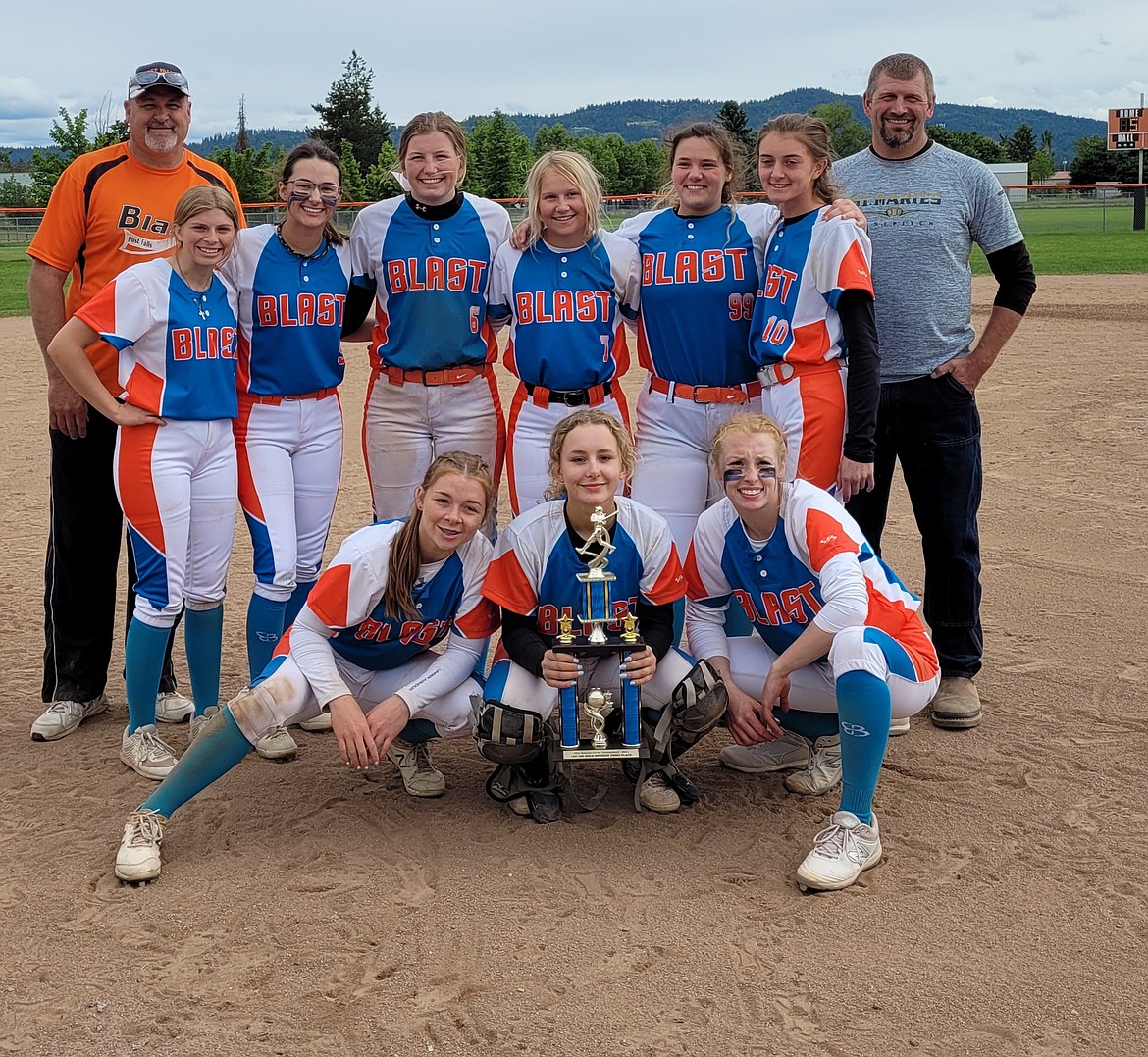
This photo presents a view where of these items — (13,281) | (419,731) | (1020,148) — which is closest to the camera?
(419,731)

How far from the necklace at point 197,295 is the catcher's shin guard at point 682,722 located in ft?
6.16

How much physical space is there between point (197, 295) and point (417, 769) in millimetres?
1665

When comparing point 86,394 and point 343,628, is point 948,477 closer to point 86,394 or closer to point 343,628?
point 343,628

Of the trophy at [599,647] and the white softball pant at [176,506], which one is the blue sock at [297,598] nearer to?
the white softball pant at [176,506]

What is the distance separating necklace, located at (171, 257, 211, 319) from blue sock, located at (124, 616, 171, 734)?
1.00 m

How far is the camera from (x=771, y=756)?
13.1 ft

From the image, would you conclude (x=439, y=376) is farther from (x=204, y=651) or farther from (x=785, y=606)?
(x=785, y=606)

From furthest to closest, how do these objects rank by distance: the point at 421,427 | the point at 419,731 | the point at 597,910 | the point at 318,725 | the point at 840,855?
the point at 318,725, the point at 421,427, the point at 419,731, the point at 840,855, the point at 597,910

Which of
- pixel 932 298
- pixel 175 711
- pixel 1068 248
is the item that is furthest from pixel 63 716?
pixel 1068 248

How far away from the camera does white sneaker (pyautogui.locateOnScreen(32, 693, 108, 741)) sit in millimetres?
4328

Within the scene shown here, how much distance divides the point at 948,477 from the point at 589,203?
1577mm

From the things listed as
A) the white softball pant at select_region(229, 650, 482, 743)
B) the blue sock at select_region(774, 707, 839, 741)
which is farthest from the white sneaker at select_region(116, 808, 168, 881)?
the blue sock at select_region(774, 707, 839, 741)

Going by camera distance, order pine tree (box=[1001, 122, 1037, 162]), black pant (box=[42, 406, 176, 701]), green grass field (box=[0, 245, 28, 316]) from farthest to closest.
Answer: pine tree (box=[1001, 122, 1037, 162])
green grass field (box=[0, 245, 28, 316])
black pant (box=[42, 406, 176, 701])

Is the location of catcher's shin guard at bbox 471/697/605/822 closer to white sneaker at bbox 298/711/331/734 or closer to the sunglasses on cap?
white sneaker at bbox 298/711/331/734
